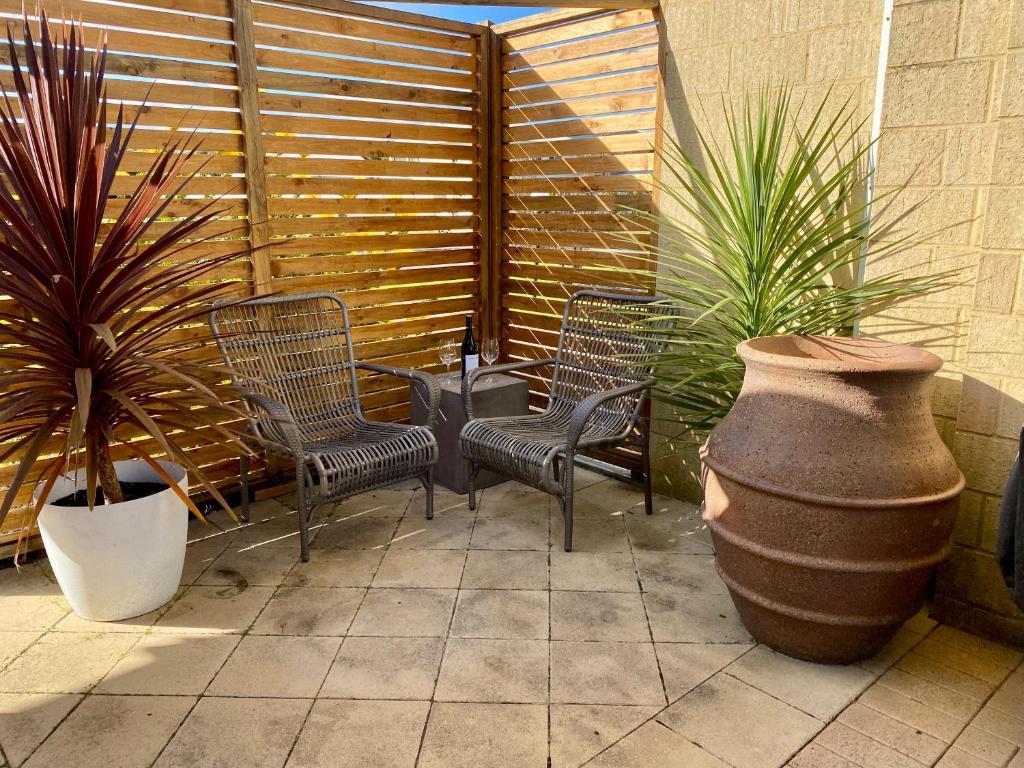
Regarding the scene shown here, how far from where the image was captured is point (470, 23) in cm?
403

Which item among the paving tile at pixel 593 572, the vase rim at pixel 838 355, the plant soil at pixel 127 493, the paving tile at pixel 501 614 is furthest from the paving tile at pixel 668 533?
the plant soil at pixel 127 493

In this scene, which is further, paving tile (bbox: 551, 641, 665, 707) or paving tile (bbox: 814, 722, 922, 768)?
paving tile (bbox: 551, 641, 665, 707)

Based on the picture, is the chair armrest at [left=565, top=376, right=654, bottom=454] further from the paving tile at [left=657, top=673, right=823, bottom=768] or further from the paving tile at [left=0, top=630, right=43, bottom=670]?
the paving tile at [left=0, top=630, right=43, bottom=670]

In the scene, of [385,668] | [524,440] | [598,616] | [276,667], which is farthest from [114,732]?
[524,440]

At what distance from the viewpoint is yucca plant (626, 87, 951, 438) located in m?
2.63

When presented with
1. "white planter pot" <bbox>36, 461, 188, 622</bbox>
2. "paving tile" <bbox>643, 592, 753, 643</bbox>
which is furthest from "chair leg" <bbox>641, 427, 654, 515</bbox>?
"white planter pot" <bbox>36, 461, 188, 622</bbox>

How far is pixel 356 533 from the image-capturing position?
3.24 meters

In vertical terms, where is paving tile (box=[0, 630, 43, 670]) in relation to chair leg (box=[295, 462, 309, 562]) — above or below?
below

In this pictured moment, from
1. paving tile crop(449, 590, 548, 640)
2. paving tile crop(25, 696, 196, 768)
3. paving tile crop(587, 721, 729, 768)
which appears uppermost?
paving tile crop(449, 590, 548, 640)

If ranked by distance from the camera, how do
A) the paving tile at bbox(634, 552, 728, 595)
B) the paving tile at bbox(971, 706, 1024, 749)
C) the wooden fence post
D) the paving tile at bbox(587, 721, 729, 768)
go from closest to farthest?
the paving tile at bbox(587, 721, 729, 768) < the paving tile at bbox(971, 706, 1024, 749) < the paving tile at bbox(634, 552, 728, 595) < the wooden fence post

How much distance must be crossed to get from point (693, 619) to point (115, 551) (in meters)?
1.95

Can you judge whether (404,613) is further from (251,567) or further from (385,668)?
(251,567)

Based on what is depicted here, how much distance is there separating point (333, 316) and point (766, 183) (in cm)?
203

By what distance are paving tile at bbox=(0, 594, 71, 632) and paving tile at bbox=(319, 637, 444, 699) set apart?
1061 millimetres
